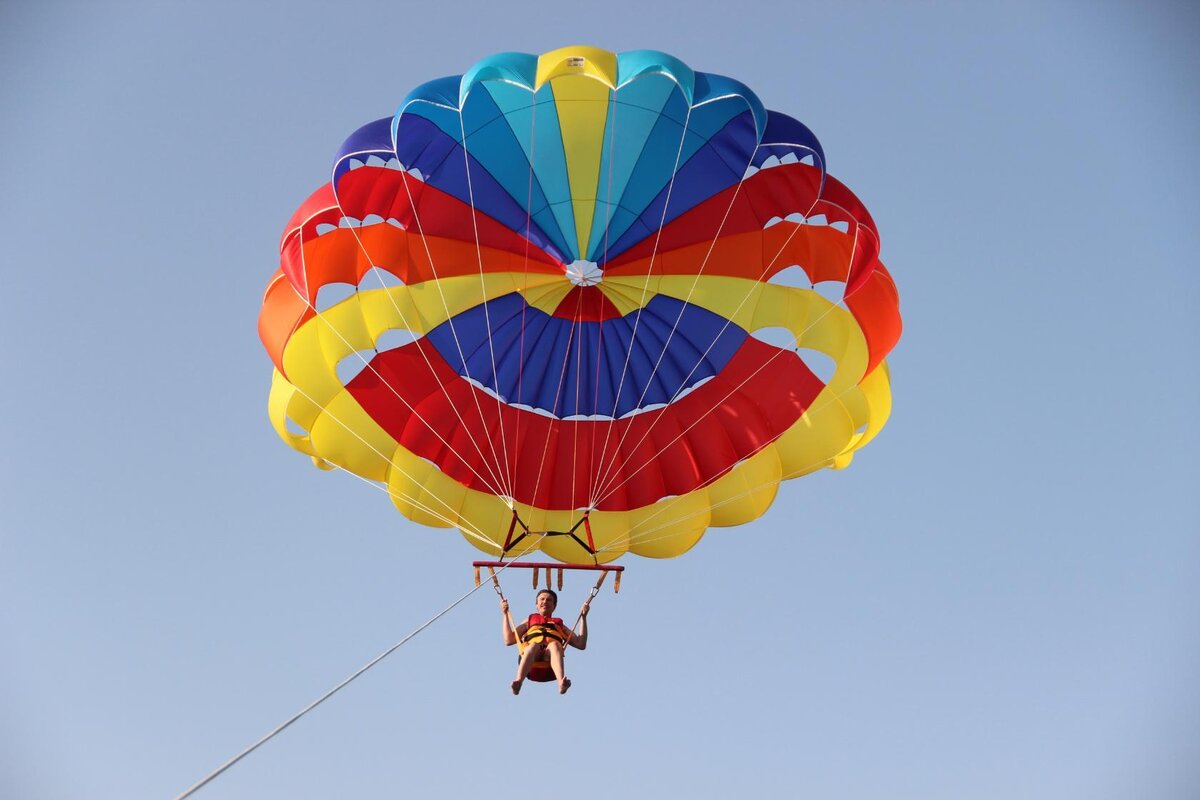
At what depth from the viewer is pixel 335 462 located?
1117 centimetres

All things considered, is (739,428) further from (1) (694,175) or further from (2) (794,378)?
(1) (694,175)

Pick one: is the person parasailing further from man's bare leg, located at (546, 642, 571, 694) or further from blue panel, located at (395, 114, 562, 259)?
blue panel, located at (395, 114, 562, 259)

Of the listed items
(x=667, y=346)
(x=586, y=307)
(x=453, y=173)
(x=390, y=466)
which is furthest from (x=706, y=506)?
(x=453, y=173)

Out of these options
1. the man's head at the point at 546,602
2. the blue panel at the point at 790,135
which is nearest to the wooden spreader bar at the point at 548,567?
the man's head at the point at 546,602

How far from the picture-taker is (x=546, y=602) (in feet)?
32.2

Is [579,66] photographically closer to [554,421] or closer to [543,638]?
[554,421]

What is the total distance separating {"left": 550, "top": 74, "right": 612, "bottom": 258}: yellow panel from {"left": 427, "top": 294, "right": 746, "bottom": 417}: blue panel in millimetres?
847

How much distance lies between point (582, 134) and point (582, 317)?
62.3 inches

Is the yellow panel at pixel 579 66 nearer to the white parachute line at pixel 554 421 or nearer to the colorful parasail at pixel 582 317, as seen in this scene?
the colorful parasail at pixel 582 317

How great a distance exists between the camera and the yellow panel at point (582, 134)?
10.3m

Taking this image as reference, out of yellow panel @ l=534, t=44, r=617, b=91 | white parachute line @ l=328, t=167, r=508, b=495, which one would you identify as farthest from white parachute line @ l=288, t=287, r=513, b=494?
yellow panel @ l=534, t=44, r=617, b=91

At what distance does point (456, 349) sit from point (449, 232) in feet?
3.35

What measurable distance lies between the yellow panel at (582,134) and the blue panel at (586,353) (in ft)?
2.78

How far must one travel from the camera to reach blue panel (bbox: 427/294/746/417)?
Answer: 11266 mm
